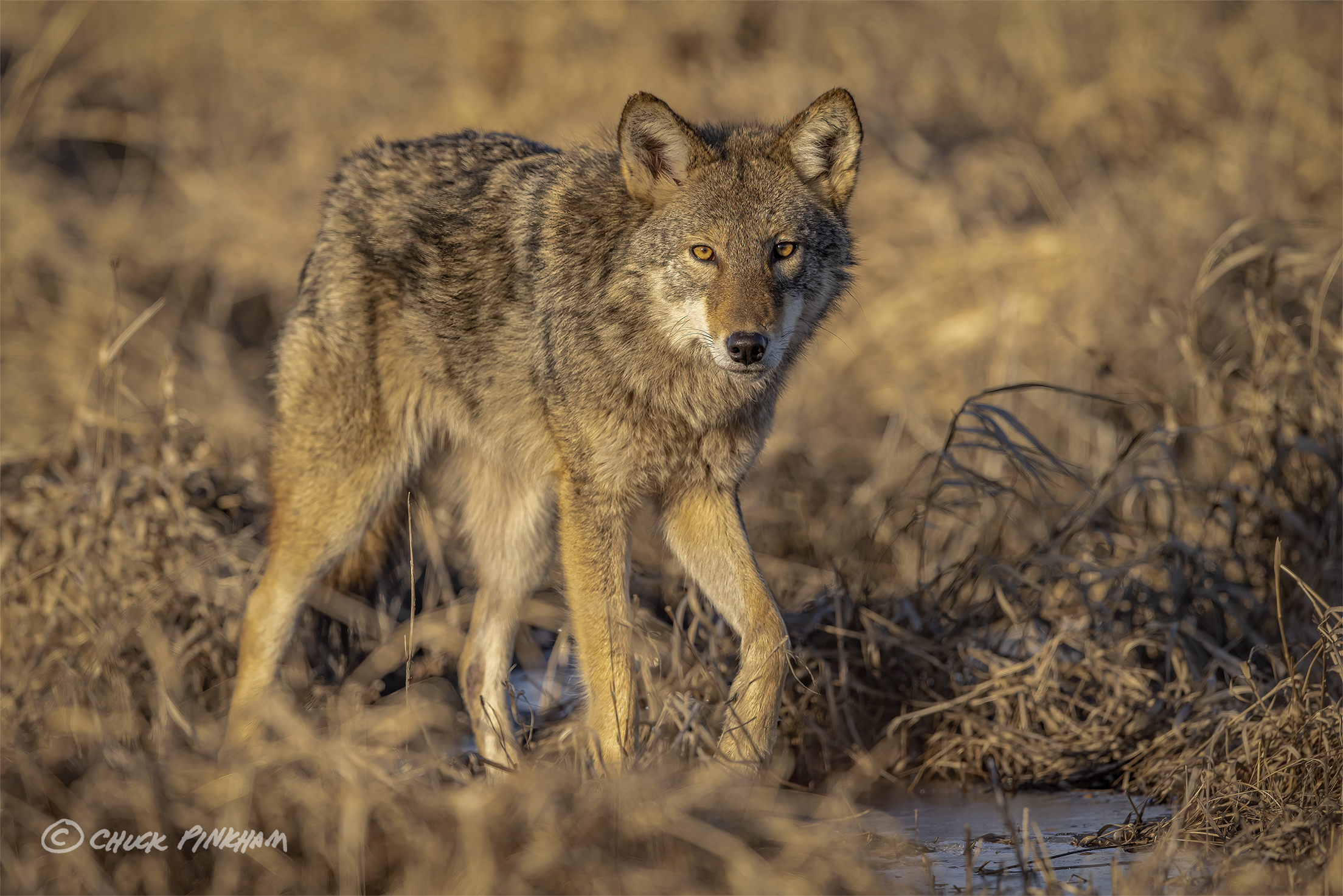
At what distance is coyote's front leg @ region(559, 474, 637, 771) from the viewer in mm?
3984

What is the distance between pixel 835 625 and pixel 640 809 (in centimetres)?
213

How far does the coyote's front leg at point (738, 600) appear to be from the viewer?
12.6ft

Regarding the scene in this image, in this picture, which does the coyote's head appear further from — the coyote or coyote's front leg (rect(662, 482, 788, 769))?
coyote's front leg (rect(662, 482, 788, 769))

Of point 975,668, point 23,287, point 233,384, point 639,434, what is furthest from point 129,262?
point 975,668

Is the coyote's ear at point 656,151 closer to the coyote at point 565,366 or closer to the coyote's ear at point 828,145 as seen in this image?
the coyote at point 565,366

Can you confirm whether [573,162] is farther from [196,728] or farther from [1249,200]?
[1249,200]

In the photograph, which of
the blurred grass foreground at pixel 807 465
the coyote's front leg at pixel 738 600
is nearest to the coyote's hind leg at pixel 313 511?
the blurred grass foreground at pixel 807 465

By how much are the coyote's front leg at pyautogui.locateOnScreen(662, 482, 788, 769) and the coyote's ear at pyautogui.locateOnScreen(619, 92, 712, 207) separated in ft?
3.35

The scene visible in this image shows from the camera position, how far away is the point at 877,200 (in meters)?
9.35

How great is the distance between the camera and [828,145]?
4.23 m

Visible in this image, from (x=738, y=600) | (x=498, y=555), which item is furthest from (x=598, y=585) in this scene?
(x=498, y=555)

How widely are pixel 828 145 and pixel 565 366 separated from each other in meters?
1.17

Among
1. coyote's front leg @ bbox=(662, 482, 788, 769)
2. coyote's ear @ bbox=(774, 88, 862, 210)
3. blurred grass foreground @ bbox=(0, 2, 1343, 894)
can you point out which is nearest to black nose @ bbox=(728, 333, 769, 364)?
coyote's front leg @ bbox=(662, 482, 788, 769)

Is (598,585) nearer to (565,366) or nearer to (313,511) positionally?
(565,366)
